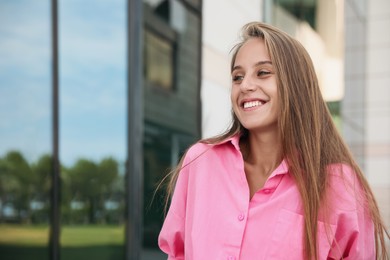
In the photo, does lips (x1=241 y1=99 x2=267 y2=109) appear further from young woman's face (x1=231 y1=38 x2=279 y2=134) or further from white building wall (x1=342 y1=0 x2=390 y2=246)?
white building wall (x1=342 y1=0 x2=390 y2=246)

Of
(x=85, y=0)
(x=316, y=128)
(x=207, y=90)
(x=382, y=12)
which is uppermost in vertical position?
(x=382, y=12)

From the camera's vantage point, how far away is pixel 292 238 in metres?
1.74

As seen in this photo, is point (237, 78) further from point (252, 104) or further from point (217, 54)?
point (217, 54)

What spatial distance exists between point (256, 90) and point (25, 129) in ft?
11.6

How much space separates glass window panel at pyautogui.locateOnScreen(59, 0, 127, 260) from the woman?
3637 mm

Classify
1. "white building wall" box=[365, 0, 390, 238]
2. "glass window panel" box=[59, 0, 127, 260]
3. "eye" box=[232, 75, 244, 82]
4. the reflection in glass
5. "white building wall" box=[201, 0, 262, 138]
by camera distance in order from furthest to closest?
"white building wall" box=[365, 0, 390, 238]
"white building wall" box=[201, 0, 262, 138]
"glass window panel" box=[59, 0, 127, 260]
the reflection in glass
"eye" box=[232, 75, 244, 82]

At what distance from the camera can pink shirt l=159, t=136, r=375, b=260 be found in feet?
5.72

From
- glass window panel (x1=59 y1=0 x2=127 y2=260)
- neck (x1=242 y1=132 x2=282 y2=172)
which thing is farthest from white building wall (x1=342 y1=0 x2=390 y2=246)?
neck (x1=242 y1=132 x2=282 y2=172)

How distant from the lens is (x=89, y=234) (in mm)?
5605

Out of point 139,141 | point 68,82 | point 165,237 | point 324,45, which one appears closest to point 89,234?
point 139,141

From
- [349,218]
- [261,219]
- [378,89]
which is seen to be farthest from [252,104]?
[378,89]

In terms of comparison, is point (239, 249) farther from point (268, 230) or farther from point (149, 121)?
point (149, 121)

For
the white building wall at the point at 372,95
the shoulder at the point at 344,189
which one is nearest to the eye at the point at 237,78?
the shoulder at the point at 344,189

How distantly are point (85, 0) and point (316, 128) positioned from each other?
416 centimetres
